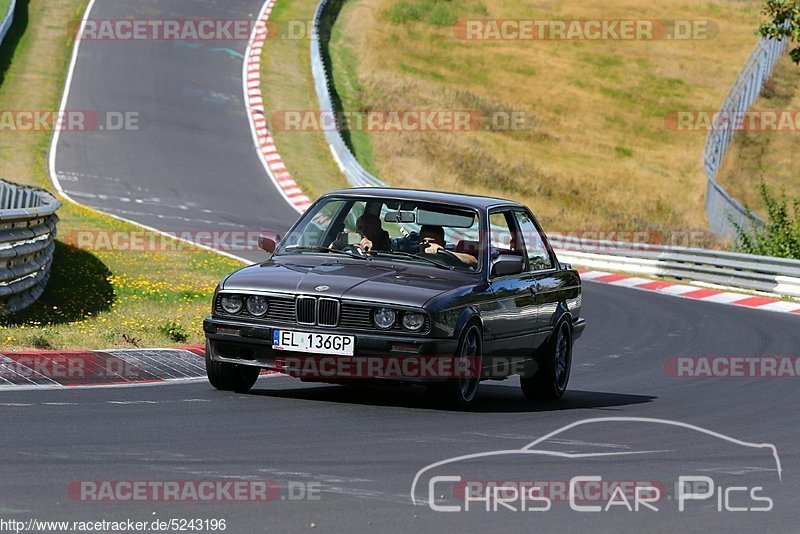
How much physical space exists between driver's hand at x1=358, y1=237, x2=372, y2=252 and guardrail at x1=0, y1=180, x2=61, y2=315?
473 cm

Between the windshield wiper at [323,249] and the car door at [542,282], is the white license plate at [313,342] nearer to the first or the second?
the windshield wiper at [323,249]

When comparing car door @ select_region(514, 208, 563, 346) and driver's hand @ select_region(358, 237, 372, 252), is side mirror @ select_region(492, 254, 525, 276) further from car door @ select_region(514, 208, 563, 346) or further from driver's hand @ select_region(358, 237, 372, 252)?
driver's hand @ select_region(358, 237, 372, 252)

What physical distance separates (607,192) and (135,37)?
17361 millimetres

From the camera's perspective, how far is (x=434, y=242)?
37.0ft

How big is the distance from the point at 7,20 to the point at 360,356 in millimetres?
39878

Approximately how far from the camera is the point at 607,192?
4622 cm

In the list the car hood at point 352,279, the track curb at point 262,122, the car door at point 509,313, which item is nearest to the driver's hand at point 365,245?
the car hood at point 352,279

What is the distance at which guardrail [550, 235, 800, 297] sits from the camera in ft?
90.0

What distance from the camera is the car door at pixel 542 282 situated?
11883 millimetres

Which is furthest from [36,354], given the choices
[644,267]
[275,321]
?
[644,267]

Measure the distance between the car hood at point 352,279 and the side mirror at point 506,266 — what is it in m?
0.20

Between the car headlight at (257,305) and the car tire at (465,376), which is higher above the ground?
the car headlight at (257,305)

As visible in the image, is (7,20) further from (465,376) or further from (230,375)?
(465,376)

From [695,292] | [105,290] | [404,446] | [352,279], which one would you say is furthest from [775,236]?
[404,446]
